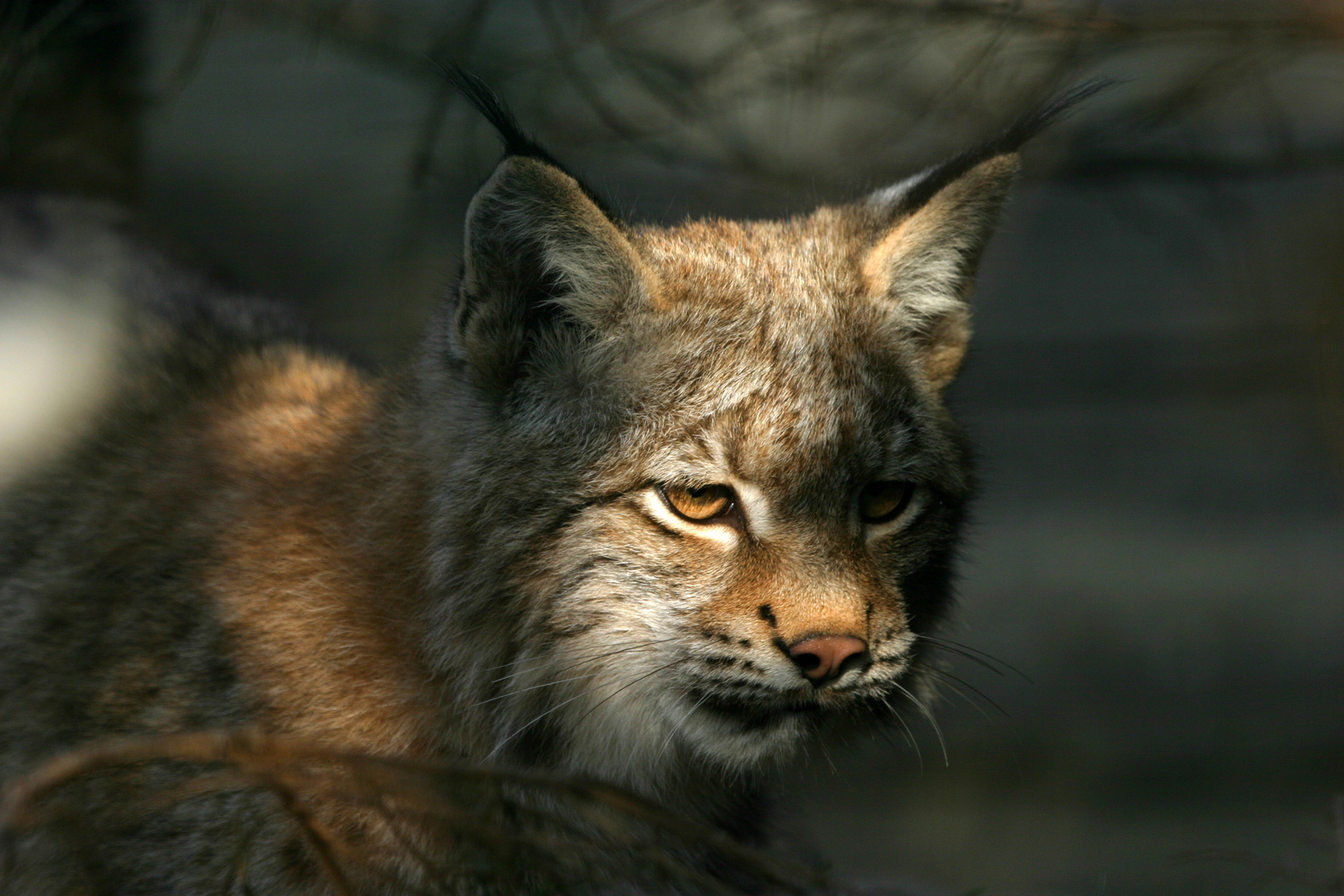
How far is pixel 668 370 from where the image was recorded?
2.62 metres

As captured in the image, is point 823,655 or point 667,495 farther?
point 667,495

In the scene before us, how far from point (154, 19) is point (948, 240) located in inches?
134

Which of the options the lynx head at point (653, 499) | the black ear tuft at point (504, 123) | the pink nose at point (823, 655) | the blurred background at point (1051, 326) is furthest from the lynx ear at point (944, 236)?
the blurred background at point (1051, 326)

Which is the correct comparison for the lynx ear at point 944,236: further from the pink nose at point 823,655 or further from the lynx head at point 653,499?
the pink nose at point 823,655

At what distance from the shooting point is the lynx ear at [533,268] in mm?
2465

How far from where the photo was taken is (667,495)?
253cm

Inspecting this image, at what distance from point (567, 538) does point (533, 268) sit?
58 cm

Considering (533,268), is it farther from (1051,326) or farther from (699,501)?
(1051,326)

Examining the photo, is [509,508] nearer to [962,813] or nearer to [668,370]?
[668,370]

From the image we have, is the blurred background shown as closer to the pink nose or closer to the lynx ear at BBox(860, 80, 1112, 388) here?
the lynx ear at BBox(860, 80, 1112, 388)

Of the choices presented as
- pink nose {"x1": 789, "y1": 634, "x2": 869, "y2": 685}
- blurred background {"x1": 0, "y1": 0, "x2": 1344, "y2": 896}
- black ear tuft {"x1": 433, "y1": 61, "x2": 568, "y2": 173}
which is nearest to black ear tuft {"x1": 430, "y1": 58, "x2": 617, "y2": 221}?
black ear tuft {"x1": 433, "y1": 61, "x2": 568, "y2": 173}

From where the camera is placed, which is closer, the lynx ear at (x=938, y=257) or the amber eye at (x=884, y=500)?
the amber eye at (x=884, y=500)

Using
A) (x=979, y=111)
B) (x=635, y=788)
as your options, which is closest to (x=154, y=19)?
(x=979, y=111)

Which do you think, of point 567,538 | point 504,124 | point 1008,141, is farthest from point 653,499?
point 1008,141
